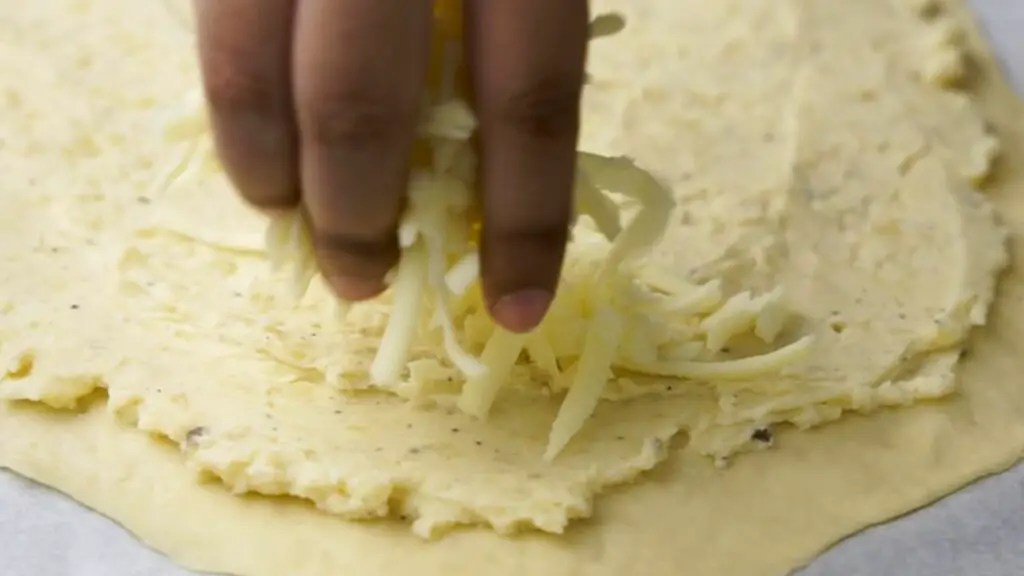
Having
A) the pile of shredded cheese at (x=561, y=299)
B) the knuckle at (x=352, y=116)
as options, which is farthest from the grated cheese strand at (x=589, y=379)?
the knuckle at (x=352, y=116)

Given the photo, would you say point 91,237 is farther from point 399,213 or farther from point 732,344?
point 732,344

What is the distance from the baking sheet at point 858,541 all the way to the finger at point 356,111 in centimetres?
30

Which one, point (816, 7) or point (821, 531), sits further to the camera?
point (816, 7)

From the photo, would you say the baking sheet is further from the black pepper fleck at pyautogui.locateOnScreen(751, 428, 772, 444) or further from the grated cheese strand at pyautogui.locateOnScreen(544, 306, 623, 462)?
the grated cheese strand at pyautogui.locateOnScreen(544, 306, 623, 462)

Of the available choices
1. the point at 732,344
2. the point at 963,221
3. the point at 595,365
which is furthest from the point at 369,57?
the point at 963,221

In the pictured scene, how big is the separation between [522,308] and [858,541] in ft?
1.09

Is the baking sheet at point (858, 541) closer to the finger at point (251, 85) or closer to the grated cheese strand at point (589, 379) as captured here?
the grated cheese strand at point (589, 379)

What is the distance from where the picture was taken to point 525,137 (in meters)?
0.66

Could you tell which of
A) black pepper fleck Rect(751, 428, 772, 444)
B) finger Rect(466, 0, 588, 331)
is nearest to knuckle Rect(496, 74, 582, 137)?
finger Rect(466, 0, 588, 331)

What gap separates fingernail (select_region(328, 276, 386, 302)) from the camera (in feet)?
2.35

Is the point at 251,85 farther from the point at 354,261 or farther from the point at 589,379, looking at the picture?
the point at 589,379

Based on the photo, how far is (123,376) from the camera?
86 cm

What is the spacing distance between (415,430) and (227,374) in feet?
0.54

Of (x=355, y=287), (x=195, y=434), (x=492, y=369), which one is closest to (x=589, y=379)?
(x=492, y=369)
